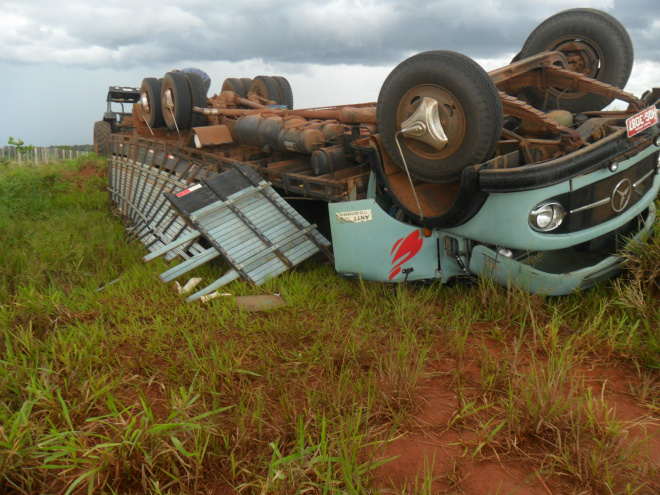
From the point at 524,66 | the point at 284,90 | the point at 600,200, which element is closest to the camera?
the point at 600,200

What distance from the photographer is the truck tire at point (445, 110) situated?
283 centimetres

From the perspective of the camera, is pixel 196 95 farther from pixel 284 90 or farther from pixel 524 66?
pixel 524 66

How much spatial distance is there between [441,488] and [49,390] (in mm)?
1941

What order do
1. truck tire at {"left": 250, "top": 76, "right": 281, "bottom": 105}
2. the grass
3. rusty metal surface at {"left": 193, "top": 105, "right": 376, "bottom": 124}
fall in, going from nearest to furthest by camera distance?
1. the grass
2. rusty metal surface at {"left": 193, "top": 105, "right": 376, "bottom": 124}
3. truck tire at {"left": 250, "top": 76, "right": 281, "bottom": 105}

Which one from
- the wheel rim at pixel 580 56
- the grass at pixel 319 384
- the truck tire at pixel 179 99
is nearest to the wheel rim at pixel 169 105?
the truck tire at pixel 179 99

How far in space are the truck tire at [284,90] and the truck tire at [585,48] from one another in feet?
17.1

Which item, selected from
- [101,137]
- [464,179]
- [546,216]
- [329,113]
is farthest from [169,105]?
[101,137]

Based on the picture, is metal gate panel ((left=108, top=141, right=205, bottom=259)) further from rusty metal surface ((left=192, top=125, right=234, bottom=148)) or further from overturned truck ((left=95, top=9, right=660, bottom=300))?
rusty metal surface ((left=192, top=125, right=234, bottom=148))

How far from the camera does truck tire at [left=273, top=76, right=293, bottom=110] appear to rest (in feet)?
29.1

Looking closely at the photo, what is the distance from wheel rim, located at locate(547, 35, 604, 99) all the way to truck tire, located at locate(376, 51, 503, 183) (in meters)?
1.90

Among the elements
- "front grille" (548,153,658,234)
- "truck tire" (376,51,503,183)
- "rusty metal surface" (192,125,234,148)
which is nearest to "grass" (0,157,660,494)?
"front grille" (548,153,658,234)

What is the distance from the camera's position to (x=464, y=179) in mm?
2988

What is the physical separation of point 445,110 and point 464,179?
447 mm

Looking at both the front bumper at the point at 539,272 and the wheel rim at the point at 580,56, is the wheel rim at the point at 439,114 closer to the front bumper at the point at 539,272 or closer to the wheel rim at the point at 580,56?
the front bumper at the point at 539,272
